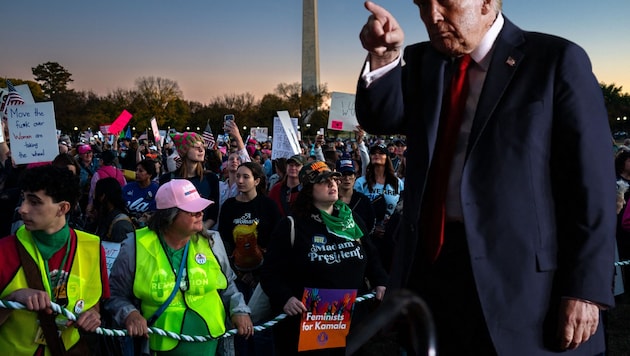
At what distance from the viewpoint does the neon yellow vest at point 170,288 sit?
324 cm

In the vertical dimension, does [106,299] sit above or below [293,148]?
below

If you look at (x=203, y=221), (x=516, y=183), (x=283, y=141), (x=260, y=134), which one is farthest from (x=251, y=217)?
(x=260, y=134)

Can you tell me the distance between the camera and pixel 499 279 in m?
1.54

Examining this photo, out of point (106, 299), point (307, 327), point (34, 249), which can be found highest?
point (34, 249)

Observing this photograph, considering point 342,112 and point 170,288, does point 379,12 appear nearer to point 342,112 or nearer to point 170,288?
point 170,288

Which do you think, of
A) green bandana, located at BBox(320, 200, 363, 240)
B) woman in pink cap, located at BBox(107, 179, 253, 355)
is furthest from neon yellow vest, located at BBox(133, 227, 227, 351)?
green bandana, located at BBox(320, 200, 363, 240)

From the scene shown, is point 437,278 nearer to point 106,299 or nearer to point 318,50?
point 106,299

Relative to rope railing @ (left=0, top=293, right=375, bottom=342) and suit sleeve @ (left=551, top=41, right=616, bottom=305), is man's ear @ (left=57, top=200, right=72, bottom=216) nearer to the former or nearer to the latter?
rope railing @ (left=0, top=293, right=375, bottom=342)

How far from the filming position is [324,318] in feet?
12.4

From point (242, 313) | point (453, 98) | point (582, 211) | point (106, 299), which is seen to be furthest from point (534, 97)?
point (106, 299)

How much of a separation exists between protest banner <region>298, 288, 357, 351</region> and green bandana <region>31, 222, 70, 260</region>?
1633 mm

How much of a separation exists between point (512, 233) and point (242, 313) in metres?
2.37

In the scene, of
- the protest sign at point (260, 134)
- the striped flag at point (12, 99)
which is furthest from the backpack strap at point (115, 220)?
the protest sign at point (260, 134)

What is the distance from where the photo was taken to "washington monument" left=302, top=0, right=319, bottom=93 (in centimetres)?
6581
